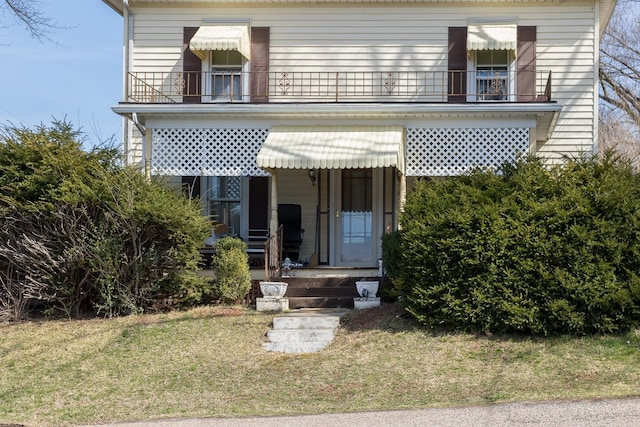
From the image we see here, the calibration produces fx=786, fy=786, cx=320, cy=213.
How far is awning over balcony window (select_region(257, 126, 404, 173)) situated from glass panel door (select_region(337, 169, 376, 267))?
69.7 inches

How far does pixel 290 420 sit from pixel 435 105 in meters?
7.94

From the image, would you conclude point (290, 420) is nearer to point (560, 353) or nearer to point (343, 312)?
point (560, 353)

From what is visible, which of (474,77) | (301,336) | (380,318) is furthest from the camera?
(474,77)

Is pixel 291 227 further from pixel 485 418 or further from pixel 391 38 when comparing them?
pixel 485 418

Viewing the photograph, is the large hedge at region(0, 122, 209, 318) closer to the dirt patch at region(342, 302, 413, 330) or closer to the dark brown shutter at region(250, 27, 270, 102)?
the dirt patch at region(342, 302, 413, 330)

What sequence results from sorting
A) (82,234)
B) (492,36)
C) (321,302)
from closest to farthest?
(82,234) < (321,302) < (492,36)

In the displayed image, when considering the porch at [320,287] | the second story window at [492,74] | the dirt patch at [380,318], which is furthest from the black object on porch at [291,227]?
the second story window at [492,74]

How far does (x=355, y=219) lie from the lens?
1611 cm

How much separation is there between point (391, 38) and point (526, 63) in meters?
2.75

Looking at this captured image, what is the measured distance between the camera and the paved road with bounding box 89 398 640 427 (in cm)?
718

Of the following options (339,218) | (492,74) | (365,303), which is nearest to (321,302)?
(365,303)

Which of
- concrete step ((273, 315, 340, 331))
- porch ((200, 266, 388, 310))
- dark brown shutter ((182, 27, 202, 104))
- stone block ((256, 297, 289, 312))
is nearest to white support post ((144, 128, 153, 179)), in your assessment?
dark brown shutter ((182, 27, 202, 104))

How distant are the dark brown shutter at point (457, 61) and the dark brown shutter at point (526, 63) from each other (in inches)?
42.1

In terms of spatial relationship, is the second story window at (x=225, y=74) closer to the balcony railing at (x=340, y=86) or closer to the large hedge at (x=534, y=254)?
the balcony railing at (x=340, y=86)
